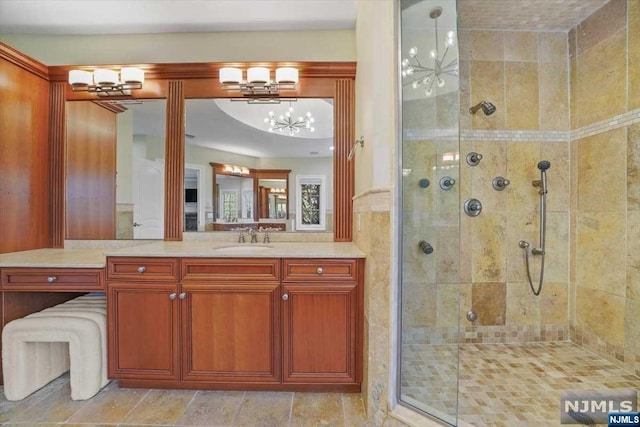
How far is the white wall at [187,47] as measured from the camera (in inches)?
95.0

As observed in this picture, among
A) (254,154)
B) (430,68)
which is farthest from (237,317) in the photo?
(430,68)

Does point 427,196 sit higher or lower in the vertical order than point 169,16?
lower

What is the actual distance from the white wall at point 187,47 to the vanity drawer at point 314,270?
1.65m

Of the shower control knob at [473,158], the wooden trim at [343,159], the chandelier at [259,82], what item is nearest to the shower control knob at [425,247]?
the wooden trim at [343,159]

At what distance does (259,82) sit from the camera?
7.52 feet

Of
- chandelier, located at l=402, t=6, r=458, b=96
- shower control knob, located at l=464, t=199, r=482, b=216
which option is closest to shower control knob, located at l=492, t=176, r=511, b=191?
shower control knob, located at l=464, t=199, r=482, b=216

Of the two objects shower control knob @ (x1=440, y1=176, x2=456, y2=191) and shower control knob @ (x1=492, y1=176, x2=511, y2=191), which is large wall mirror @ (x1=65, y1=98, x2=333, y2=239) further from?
shower control knob @ (x1=492, y1=176, x2=511, y2=191)

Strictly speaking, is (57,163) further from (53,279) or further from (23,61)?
(53,279)

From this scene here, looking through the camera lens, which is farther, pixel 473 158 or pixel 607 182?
pixel 473 158

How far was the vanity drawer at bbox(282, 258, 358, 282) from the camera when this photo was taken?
1.80 m

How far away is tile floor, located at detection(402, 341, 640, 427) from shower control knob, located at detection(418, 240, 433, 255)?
0.52 meters

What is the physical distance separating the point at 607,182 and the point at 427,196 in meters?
1.50

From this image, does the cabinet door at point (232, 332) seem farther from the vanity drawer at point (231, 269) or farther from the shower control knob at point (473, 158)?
the shower control knob at point (473, 158)

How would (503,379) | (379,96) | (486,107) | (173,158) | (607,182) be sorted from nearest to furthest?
(379,96) → (503,379) → (607,182) → (486,107) → (173,158)
